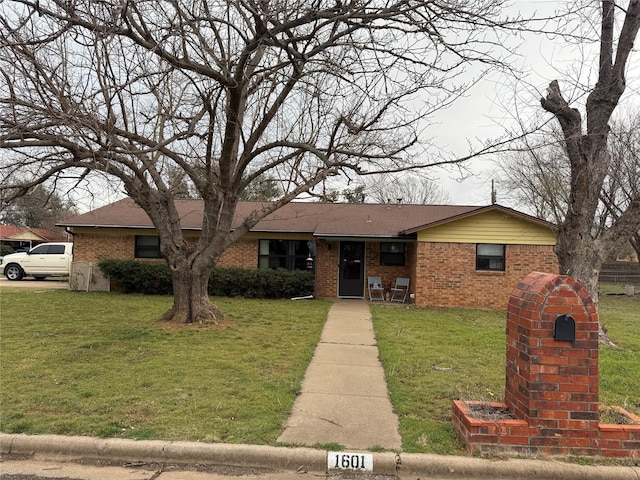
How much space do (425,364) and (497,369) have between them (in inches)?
42.5

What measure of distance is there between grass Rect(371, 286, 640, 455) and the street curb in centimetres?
22

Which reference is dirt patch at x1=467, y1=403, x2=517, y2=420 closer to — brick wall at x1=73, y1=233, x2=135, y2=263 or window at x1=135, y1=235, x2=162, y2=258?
window at x1=135, y1=235, x2=162, y2=258

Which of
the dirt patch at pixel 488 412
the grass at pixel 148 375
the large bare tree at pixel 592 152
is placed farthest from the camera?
the large bare tree at pixel 592 152

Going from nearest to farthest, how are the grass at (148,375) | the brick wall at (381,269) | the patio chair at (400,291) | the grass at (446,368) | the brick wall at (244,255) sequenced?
1. the grass at (148,375)
2. the grass at (446,368)
3. the patio chair at (400,291)
4. the brick wall at (381,269)
5. the brick wall at (244,255)

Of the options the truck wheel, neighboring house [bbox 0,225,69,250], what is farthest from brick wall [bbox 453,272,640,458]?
neighboring house [bbox 0,225,69,250]

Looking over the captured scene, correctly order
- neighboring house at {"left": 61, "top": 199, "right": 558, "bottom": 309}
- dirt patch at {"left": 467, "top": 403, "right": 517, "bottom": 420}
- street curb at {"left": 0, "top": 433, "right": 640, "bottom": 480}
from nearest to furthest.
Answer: street curb at {"left": 0, "top": 433, "right": 640, "bottom": 480} → dirt patch at {"left": 467, "top": 403, "right": 517, "bottom": 420} → neighboring house at {"left": 61, "top": 199, "right": 558, "bottom": 309}

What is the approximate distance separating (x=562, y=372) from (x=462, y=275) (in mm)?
11649

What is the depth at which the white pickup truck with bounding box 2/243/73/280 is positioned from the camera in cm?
2042

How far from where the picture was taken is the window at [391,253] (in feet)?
55.9

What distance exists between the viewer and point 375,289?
16.7m

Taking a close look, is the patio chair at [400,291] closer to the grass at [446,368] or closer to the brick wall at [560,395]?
the grass at [446,368]

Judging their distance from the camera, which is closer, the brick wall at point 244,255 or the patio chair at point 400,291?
the patio chair at point 400,291

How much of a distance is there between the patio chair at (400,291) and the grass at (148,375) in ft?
18.8

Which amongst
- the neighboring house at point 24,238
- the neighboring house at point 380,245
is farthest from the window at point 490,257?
the neighboring house at point 24,238
